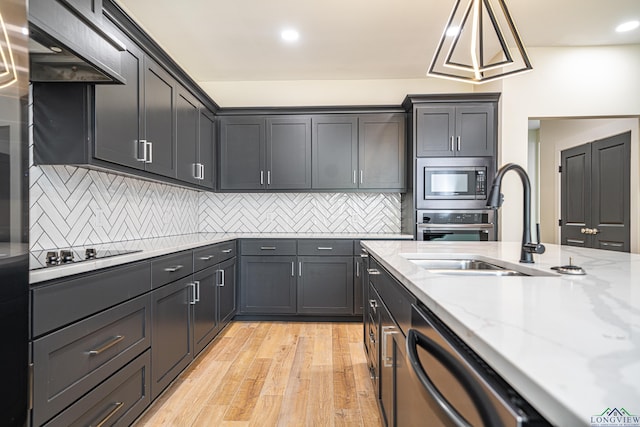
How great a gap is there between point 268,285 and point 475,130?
2.74 metres

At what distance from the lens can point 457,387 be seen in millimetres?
667

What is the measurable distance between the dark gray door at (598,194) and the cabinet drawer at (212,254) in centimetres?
415

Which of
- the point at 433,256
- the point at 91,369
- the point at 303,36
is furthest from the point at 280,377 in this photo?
the point at 303,36

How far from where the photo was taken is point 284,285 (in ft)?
12.0

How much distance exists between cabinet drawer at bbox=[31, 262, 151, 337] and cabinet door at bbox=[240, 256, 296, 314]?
6.12 feet

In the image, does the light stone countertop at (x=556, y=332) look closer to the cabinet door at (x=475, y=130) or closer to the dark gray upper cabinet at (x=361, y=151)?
the cabinet door at (x=475, y=130)

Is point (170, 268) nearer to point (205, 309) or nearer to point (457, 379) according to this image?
point (205, 309)

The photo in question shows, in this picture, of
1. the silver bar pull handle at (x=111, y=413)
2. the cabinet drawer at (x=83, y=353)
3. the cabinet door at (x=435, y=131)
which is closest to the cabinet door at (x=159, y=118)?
the cabinet drawer at (x=83, y=353)

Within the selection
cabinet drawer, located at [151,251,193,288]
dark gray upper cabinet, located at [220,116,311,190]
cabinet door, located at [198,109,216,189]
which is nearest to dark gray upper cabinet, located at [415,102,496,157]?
dark gray upper cabinet, located at [220,116,311,190]

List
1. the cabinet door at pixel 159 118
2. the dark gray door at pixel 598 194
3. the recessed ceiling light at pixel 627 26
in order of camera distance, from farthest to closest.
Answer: the dark gray door at pixel 598 194 → the recessed ceiling light at pixel 627 26 → the cabinet door at pixel 159 118

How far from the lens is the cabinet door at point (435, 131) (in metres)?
3.62

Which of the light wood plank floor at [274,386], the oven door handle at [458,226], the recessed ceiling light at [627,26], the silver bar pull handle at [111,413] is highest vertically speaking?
the recessed ceiling light at [627,26]

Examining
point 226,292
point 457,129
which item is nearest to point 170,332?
point 226,292

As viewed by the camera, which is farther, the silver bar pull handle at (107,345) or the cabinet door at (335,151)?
the cabinet door at (335,151)
